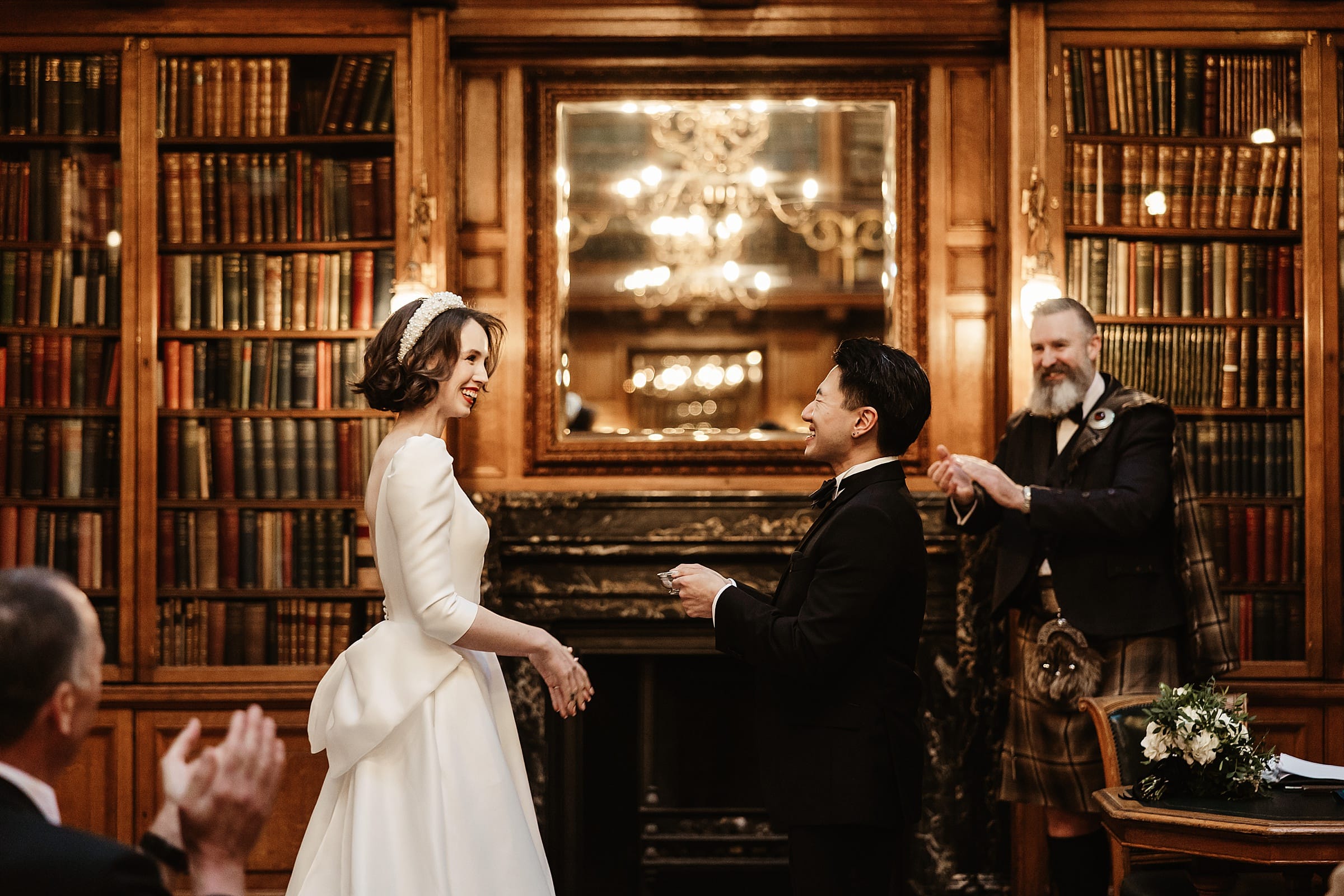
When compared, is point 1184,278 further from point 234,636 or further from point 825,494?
point 234,636

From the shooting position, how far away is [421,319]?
2.59m

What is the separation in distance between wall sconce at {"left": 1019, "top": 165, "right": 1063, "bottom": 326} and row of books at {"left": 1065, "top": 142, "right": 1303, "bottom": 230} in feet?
0.54

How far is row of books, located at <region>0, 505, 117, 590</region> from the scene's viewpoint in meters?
4.19

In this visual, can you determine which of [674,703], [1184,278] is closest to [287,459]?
[674,703]

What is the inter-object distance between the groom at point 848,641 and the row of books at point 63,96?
3.00 metres

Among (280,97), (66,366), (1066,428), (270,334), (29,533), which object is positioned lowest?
(29,533)

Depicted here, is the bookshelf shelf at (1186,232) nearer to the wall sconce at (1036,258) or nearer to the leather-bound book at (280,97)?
the wall sconce at (1036,258)

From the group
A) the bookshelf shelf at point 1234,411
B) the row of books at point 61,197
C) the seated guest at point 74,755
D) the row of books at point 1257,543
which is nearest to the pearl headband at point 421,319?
the seated guest at point 74,755

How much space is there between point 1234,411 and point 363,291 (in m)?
3.02

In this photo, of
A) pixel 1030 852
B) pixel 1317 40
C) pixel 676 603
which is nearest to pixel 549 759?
pixel 676 603

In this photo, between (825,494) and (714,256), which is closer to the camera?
(825,494)

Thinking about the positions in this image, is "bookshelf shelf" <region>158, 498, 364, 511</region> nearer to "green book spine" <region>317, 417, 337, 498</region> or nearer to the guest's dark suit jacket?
"green book spine" <region>317, 417, 337, 498</region>

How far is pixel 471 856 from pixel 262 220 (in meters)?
2.67

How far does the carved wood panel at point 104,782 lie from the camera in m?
4.07
